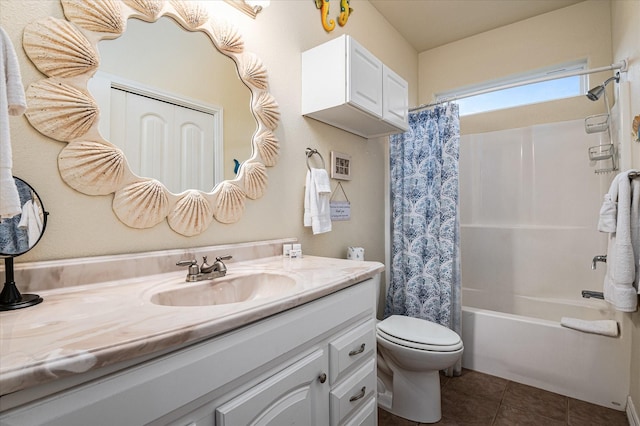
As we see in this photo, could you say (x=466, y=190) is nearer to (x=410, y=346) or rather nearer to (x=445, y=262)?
(x=445, y=262)

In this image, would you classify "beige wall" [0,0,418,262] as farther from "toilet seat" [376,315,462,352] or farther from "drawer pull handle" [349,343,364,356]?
"drawer pull handle" [349,343,364,356]

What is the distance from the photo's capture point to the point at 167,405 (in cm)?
59

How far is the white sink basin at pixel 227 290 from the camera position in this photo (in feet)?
3.18

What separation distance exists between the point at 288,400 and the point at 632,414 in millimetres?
1948

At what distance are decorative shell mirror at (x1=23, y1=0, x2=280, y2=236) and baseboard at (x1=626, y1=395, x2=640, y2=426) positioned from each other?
7.30 ft

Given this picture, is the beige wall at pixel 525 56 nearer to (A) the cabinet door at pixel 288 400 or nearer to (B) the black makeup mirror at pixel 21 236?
(A) the cabinet door at pixel 288 400

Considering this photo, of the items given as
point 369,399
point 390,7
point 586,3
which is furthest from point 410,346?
point 586,3

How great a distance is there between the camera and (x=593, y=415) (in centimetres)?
170

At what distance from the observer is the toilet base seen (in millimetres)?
1664

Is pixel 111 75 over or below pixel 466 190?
over

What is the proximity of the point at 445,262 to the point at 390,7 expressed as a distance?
6.54 feet

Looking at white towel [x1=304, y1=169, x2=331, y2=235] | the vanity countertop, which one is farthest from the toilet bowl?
the vanity countertop

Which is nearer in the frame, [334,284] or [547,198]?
[334,284]

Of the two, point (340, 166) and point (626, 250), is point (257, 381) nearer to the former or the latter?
point (340, 166)
